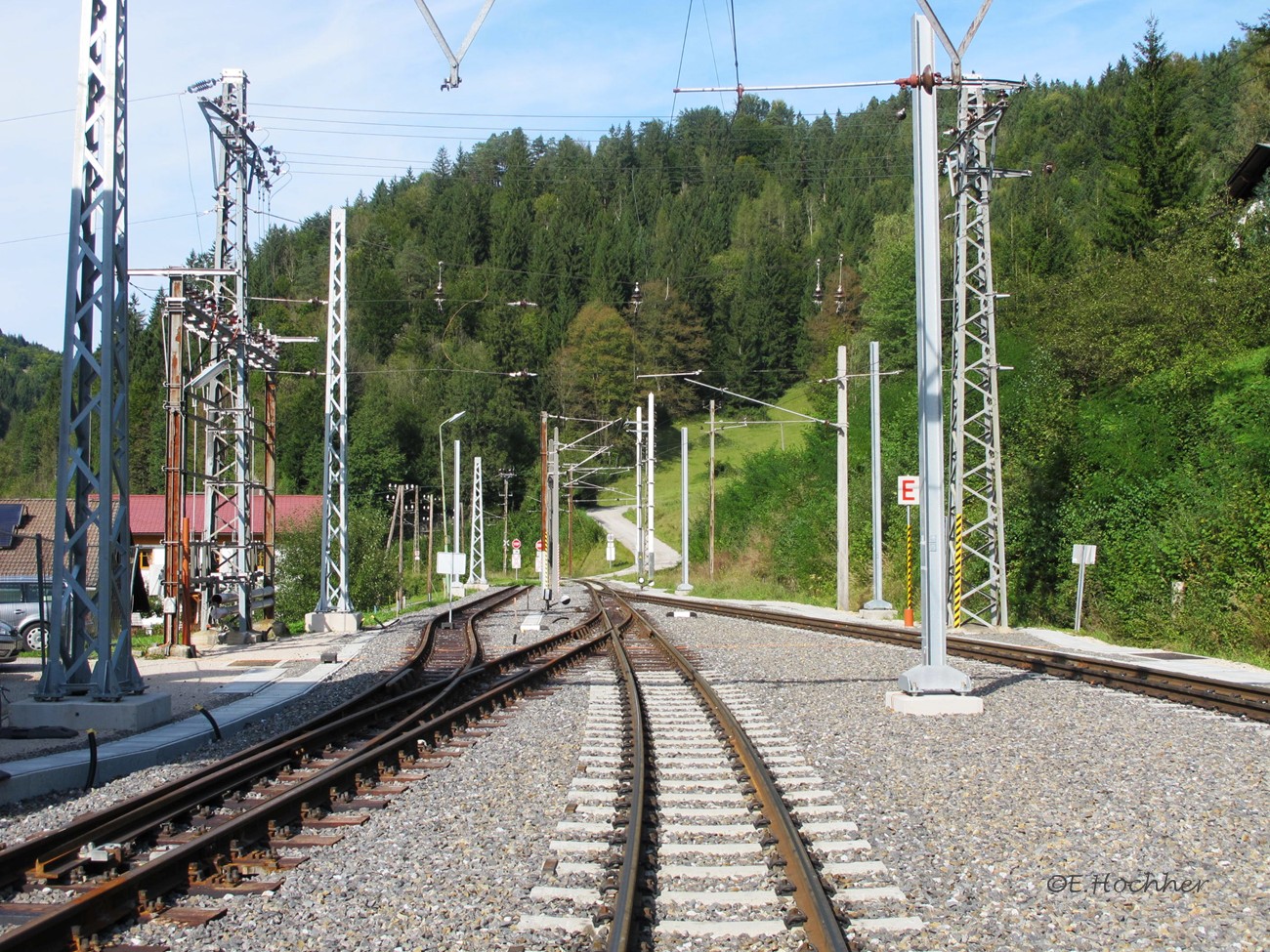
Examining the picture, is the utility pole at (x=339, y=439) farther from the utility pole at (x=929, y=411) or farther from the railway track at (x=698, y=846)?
the railway track at (x=698, y=846)

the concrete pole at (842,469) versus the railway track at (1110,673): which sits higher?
the concrete pole at (842,469)

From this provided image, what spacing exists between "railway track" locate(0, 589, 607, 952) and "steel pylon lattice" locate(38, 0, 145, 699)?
248 centimetres

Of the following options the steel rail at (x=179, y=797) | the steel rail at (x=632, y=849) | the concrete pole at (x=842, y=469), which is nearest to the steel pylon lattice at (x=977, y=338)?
the concrete pole at (x=842, y=469)

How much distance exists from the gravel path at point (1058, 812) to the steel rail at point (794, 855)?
0.92 ft

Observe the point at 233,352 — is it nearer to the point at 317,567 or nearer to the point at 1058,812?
the point at 317,567

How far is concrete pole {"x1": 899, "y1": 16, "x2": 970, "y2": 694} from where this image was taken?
12820 millimetres

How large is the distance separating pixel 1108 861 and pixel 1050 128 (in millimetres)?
99699

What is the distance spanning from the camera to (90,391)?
1213 centimetres

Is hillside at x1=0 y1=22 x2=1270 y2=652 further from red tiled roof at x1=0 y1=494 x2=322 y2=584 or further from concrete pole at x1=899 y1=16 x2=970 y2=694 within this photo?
red tiled roof at x1=0 y1=494 x2=322 y2=584

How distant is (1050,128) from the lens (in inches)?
3807

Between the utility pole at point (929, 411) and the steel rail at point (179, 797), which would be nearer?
the steel rail at point (179, 797)

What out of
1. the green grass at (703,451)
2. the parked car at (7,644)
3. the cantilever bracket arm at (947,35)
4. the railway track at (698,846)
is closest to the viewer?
the railway track at (698,846)

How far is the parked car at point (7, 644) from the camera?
20.9 metres

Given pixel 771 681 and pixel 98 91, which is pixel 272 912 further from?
pixel 771 681
